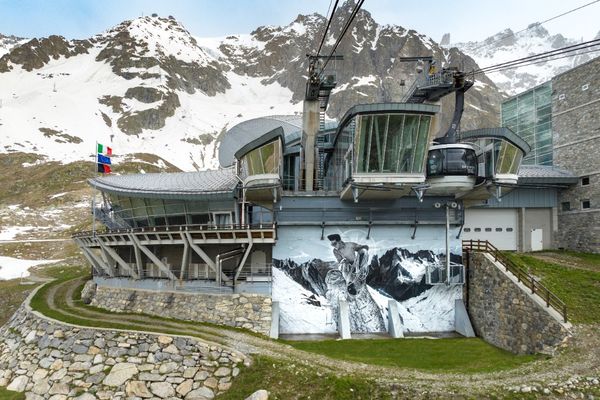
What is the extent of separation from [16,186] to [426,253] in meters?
116

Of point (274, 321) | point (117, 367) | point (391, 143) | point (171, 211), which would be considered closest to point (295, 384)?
point (274, 321)

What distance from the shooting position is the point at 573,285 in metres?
23.1

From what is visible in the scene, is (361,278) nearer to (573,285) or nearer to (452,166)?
(452,166)

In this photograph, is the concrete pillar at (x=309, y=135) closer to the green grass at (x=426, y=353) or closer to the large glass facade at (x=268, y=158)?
the large glass facade at (x=268, y=158)

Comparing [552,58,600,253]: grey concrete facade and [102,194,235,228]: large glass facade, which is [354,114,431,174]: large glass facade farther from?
[552,58,600,253]: grey concrete facade

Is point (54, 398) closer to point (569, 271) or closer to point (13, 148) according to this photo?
point (569, 271)

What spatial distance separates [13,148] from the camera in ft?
434

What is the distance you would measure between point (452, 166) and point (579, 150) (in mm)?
18349

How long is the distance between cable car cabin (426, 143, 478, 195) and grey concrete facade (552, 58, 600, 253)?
15.7m

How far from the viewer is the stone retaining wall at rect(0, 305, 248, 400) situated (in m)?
Answer: 19.4

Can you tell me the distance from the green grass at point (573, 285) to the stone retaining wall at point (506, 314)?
1.38m

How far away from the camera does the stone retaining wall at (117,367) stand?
1936 cm

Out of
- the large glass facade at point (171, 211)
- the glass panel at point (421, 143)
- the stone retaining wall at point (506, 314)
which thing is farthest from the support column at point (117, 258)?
the stone retaining wall at point (506, 314)

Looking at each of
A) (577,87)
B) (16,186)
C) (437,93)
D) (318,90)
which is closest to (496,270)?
(437,93)
